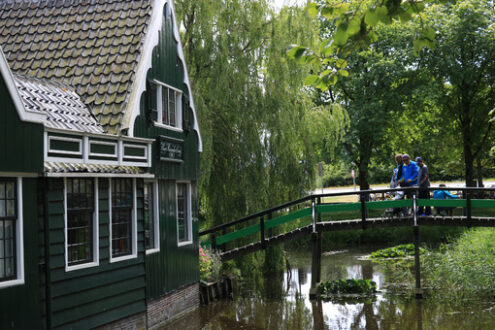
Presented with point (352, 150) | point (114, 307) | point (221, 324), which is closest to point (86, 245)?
point (114, 307)

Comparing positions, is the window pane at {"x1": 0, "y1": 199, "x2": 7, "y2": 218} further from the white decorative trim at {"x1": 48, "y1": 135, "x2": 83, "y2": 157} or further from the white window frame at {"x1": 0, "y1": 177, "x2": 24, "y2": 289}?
the white decorative trim at {"x1": 48, "y1": 135, "x2": 83, "y2": 157}

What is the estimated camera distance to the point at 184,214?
1644cm

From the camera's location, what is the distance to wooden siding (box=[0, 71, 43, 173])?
9203mm

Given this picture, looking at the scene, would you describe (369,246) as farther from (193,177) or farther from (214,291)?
(193,177)

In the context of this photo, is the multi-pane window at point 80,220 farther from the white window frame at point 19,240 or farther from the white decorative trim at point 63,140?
the white window frame at point 19,240

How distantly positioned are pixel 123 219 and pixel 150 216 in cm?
161

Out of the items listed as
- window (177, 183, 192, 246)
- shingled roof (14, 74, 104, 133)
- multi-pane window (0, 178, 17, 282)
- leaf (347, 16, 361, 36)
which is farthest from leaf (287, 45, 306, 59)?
window (177, 183, 192, 246)

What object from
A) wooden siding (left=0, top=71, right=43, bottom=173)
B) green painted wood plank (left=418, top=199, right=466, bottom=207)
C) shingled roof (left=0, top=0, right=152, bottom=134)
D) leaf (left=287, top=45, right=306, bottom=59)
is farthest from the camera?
green painted wood plank (left=418, top=199, right=466, bottom=207)

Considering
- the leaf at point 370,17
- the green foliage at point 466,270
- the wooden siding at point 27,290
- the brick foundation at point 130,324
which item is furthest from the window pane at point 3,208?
the green foliage at point 466,270

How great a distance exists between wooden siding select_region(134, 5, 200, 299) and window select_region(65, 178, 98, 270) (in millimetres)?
2237

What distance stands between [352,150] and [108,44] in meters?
22.5

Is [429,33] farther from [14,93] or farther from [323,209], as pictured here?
[323,209]

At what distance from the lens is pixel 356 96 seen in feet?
112

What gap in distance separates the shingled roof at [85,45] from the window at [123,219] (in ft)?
3.83
